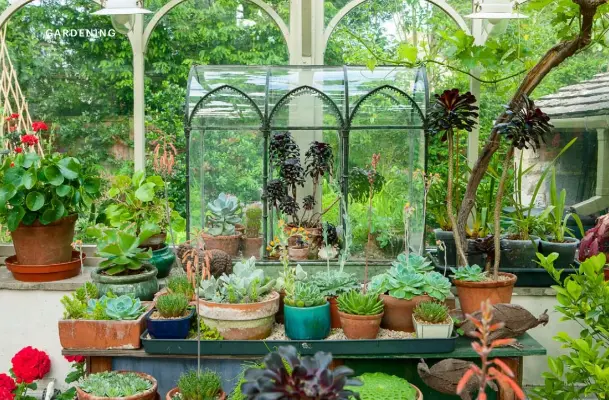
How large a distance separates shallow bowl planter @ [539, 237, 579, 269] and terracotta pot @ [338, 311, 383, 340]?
4.41ft

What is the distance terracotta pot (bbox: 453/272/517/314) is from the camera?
3404mm

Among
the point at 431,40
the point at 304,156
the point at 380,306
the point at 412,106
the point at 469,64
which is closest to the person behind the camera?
the point at 380,306

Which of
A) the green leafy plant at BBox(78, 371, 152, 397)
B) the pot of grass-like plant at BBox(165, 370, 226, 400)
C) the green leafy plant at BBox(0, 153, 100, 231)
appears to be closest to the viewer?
the pot of grass-like plant at BBox(165, 370, 226, 400)

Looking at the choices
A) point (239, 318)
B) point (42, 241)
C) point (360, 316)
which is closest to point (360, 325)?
point (360, 316)

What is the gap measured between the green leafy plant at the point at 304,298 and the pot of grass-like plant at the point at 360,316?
0.37 feet

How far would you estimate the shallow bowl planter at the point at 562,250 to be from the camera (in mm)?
3898

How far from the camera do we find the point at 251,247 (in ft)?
13.1

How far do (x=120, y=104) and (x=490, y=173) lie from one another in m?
2.37

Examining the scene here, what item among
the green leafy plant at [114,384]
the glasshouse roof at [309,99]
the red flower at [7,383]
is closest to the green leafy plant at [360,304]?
the green leafy plant at [114,384]

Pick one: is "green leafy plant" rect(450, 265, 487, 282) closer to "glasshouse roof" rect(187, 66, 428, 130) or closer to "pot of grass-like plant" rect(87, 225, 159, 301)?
"glasshouse roof" rect(187, 66, 428, 130)

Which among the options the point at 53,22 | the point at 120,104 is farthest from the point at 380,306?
the point at 53,22

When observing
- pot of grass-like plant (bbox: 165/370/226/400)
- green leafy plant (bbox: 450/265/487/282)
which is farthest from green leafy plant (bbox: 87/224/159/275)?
green leafy plant (bbox: 450/265/487/282)

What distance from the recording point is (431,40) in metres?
4.47

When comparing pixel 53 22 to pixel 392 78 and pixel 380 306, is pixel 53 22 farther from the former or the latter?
pixel 380 306
